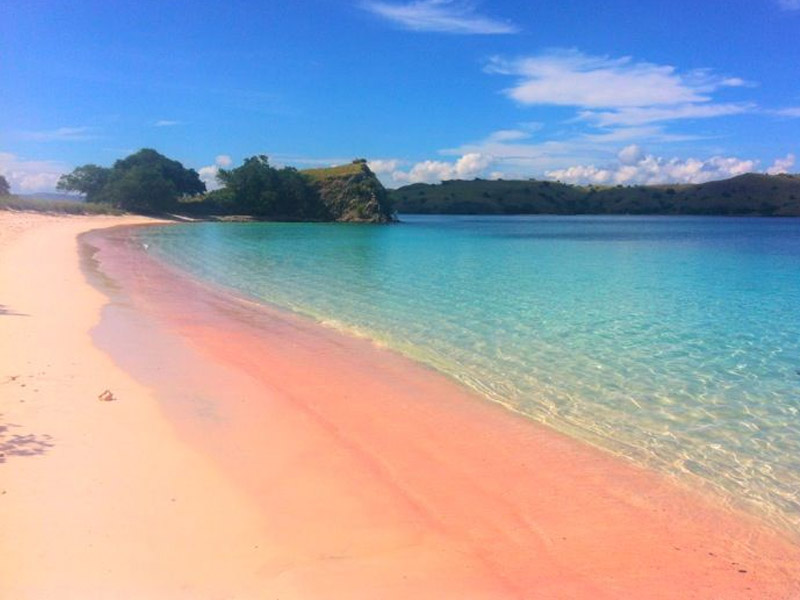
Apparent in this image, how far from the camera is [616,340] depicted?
44.9 ft

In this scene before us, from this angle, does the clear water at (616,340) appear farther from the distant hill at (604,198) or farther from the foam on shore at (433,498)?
the distant hill at (604,198)

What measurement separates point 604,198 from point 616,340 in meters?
171

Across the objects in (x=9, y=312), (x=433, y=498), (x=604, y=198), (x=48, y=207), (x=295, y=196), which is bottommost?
(x=433, y=498)

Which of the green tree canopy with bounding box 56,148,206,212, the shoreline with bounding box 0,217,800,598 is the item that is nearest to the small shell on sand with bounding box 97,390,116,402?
the shoreline with bounding box 0,217,800,598

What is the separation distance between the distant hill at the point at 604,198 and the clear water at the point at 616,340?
122 meters

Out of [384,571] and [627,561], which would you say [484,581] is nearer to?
[384,571]

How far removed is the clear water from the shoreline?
963mm

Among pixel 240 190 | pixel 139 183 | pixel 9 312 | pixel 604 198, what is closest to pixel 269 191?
pixel 240 190

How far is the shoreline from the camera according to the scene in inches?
180

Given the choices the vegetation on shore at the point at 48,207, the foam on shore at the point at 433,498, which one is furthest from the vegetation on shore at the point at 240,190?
the foam on shore at the point at 433,498

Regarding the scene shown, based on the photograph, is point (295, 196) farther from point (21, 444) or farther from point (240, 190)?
point (21, 444)

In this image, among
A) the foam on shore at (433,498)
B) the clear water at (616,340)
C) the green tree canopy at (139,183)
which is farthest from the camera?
the green tree canopy at (139,183)

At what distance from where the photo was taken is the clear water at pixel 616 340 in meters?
7.70

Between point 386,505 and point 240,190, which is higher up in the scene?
point 240,190
